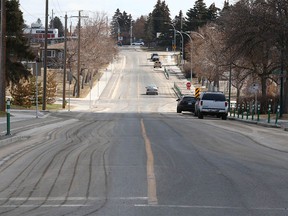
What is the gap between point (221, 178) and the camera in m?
10.9

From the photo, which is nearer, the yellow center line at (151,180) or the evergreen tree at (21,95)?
the yellow center line at (151,180)

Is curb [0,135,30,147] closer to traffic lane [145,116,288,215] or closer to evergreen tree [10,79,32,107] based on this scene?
traffic lane [145,116,288,215]

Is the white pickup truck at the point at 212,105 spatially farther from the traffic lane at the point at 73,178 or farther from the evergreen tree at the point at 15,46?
the traffic lane at the point at 73,178

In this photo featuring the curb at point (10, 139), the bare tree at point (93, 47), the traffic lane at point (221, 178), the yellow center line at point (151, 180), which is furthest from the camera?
the bare tree at point (93, 47)

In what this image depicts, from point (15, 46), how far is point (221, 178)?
1471 inches

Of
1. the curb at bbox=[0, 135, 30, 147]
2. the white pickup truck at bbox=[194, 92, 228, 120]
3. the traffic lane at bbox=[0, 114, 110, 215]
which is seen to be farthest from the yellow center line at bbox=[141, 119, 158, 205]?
the white pickup truck at bbox=[194, 92, 228, 120]

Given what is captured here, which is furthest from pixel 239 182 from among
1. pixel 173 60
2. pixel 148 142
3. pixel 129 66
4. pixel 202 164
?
pixel 173 60

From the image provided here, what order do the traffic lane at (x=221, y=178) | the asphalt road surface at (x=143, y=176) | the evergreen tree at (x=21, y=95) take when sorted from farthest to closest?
the evergreen tree at (x=21, y=95), the traffic lane at (x=221, y=178), the asphalt road surface at (x=143, y=176)

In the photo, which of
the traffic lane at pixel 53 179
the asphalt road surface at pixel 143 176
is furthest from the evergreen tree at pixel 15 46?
the traffic lane at pixel 53 179

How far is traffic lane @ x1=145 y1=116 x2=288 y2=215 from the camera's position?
852cm

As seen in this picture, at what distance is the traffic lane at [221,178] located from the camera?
→ 27.9 feet

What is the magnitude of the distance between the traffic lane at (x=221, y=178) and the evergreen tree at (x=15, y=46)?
30.6 metres

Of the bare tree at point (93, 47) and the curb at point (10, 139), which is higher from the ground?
the bare tree at point (93, 47)

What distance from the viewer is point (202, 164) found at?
505 inches
